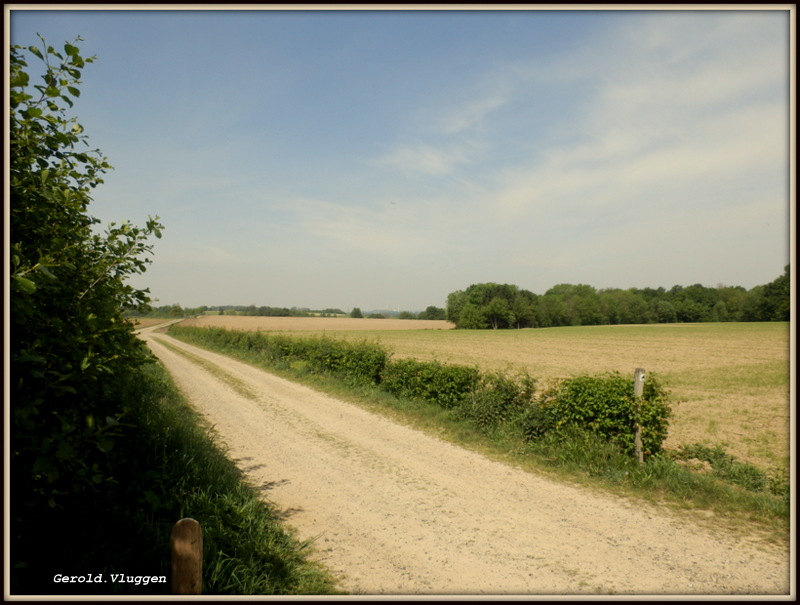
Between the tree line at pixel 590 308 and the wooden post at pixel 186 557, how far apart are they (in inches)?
4106

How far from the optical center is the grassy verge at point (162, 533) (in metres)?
3.29

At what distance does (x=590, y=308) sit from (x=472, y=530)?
13003 cm

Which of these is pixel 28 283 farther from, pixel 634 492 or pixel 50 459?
pixel 634 492

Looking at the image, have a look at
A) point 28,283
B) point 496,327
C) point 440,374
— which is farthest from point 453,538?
point 496,327

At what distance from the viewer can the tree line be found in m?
106

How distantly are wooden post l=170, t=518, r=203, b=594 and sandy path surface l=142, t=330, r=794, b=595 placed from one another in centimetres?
195

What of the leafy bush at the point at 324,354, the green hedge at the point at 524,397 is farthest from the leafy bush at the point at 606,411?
the leafy bush at the point at 324,354

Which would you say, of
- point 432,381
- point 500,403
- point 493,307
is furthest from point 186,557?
point 493,307

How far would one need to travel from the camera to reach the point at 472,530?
524cm

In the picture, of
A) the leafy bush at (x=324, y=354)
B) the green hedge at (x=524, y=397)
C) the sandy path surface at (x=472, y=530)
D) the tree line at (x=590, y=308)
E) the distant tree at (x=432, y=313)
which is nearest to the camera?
the sandy path surface at (x=472, y=530)

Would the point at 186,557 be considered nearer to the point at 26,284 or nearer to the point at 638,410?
the point at 26,284

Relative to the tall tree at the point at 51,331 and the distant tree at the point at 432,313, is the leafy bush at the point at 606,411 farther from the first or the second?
the distant tree at the point at 432,313

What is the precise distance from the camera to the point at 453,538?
5.05 meters

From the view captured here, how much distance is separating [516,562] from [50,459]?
4363 mm
